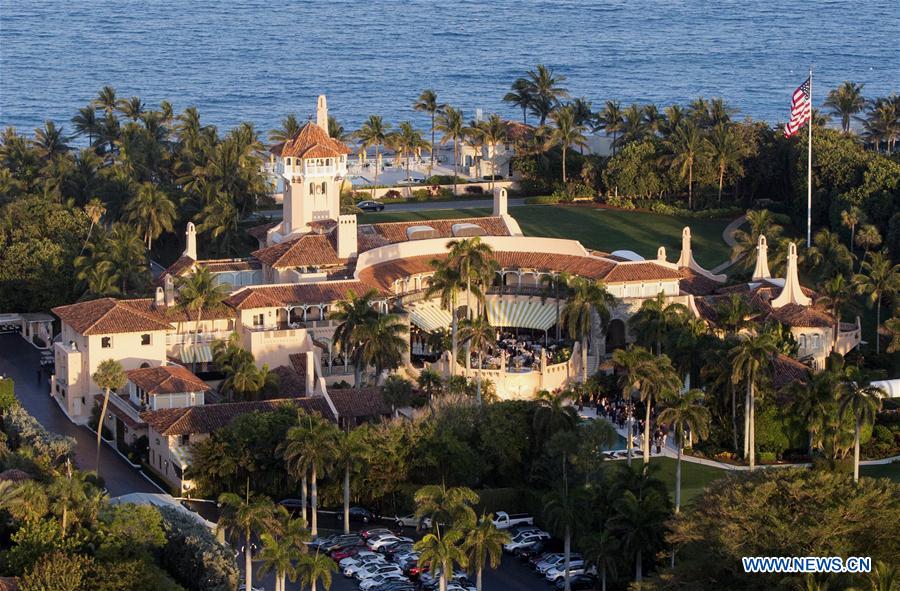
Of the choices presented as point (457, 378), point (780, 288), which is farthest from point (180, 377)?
point (780, 288)

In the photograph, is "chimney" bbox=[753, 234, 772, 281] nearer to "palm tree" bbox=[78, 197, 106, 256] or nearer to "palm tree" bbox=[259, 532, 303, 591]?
"palm tree" bbox=[78, 197, 106, 256]

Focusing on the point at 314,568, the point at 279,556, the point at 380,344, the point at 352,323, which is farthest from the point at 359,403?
the point at 314,568

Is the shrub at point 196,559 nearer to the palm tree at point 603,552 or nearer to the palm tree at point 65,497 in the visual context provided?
the palm tree at point 65,497

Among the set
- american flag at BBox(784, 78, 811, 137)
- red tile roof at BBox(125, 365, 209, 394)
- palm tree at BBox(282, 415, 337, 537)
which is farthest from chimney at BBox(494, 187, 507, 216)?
palm tree at BBox(282, 415, 337, 537)

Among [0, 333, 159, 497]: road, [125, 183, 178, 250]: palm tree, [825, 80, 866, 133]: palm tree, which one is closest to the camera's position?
[0, 333, 159, 497]: road

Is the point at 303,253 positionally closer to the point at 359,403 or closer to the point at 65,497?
the point at 359,403

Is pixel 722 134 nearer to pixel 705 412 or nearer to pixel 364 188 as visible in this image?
pixel 364 188
